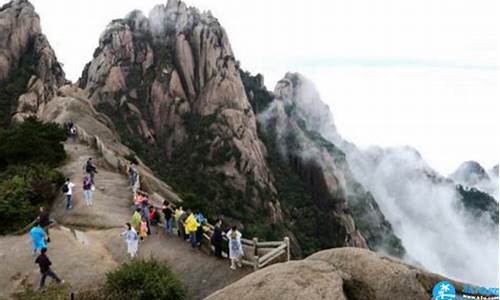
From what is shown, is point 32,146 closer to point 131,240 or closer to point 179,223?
point 179,223

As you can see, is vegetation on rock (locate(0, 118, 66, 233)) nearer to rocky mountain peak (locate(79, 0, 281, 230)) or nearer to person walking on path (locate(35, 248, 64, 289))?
person walking on path (locate(35, 248, 64, 289))

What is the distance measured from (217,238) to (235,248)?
1.22 meters

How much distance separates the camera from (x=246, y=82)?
128875 mm

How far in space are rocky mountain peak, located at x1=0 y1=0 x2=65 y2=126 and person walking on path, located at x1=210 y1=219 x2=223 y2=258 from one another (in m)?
60.5

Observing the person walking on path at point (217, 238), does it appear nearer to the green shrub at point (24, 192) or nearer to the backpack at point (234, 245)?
the backpack at point (234, 245)

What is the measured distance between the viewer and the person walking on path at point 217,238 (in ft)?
60.1

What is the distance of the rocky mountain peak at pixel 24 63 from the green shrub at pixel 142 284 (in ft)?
204

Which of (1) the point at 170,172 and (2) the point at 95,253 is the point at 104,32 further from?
(2) the point at 95,253

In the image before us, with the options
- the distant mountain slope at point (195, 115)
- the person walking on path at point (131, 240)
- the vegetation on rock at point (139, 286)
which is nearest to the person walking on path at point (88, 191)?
the person walking on path at point (131, 240)

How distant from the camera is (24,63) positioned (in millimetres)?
79500

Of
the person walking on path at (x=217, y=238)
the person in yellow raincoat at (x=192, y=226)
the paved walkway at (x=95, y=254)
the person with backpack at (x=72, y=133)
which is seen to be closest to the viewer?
the paved walkway at (x=95, y=254)

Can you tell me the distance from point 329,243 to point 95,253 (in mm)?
75405

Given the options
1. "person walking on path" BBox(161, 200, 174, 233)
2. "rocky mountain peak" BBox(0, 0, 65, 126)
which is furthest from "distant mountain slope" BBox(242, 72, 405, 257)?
"person walking on path" BBox(161, 200, 174, 233)

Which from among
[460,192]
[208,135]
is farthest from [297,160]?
[460,192]
